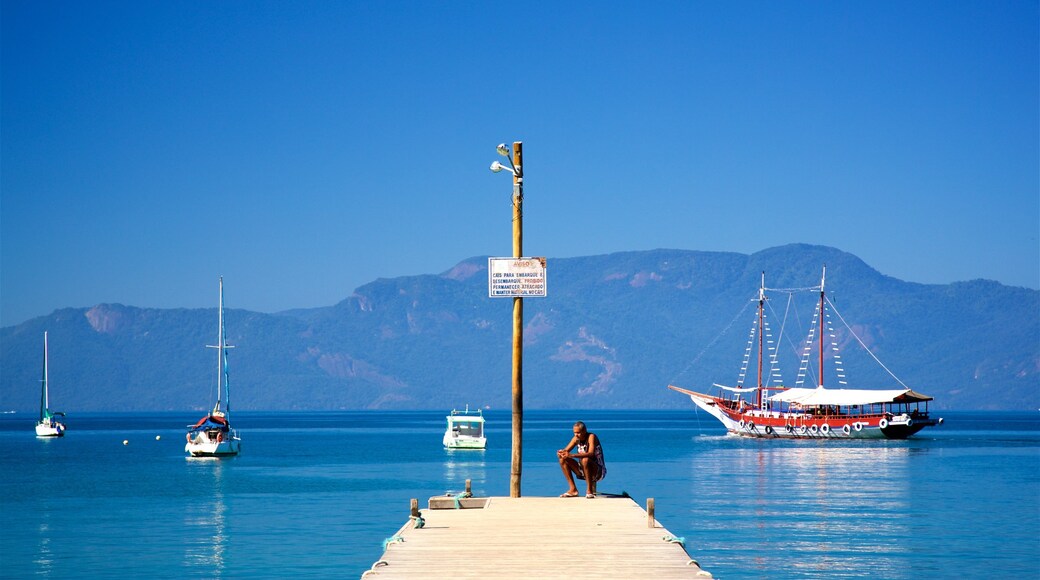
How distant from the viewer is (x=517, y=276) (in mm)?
28828

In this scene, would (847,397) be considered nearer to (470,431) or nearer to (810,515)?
(470,431)

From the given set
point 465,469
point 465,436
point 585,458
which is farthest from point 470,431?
point 585,458

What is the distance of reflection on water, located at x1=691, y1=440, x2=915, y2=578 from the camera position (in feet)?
120

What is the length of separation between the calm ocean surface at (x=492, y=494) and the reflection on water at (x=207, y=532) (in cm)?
14

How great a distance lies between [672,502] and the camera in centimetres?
5638

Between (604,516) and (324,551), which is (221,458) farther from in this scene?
(604,516)

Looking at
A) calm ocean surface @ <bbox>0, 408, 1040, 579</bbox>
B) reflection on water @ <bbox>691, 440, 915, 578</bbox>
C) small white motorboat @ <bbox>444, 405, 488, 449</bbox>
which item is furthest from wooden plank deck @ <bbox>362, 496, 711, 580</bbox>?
small white motorboat @ <bbox>444, 405, 488, 449</bbox>

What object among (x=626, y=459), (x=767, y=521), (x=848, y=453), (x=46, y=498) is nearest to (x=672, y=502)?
(x=767, y=521)

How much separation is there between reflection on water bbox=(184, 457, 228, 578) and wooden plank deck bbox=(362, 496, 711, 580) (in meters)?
12.6

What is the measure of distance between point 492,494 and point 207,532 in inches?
642

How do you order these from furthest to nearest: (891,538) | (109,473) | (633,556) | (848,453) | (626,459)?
1. (848,453)
2. (626,459)
3. (109,473)
4. (891,538)
5. (633,556)

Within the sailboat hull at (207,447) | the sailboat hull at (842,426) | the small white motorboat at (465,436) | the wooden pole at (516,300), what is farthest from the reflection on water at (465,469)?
the sailboat hull at (842,426)

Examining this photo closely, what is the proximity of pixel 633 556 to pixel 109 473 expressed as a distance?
72.4 metres

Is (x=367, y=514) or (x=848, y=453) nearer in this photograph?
(x=367, y=514)
